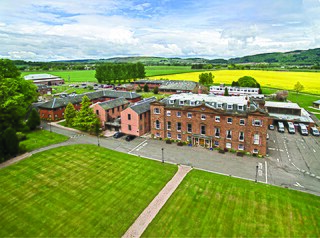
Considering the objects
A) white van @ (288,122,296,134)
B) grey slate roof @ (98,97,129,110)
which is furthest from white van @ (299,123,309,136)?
grey slate roof @ (98,97,129,110)

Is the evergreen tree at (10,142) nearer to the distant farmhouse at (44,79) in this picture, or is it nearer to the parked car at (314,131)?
the parked car at (314,131)

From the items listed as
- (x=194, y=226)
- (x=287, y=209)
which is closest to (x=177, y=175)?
(x=194, y=226)

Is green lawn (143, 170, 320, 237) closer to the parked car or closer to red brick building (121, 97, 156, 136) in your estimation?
red brick building (121, 97, 156, 136)

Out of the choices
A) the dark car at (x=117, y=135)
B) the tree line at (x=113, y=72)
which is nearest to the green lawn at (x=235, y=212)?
the dark car at (x=117, y=135)

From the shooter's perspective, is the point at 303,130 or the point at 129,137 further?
Result: the point at 303,130

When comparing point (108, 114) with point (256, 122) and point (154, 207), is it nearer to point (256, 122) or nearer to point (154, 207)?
point (154, 207)

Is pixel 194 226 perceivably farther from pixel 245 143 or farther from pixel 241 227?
pixel 245 143

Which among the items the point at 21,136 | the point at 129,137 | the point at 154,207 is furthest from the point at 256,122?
the point at 21,136
